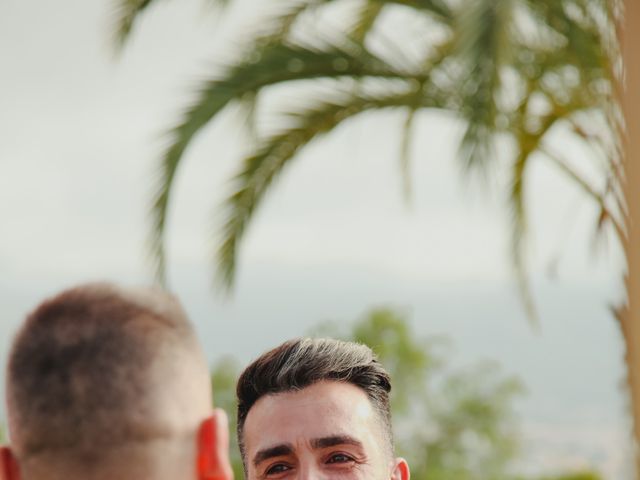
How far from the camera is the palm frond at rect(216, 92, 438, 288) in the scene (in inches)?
308

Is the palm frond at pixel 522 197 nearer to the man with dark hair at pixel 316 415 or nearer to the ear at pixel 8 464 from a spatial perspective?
the man with dark hair at pixel 316 415

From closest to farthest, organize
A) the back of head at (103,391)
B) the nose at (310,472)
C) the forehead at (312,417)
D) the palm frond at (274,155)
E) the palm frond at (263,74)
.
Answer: the back of head at (103,391)
the nose at (310,472)
the forehead at (312,417)
the palm frond at (263,74)
the palm frond at (274,155)

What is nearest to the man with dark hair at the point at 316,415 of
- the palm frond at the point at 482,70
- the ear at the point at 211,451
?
the ear at the point at 211,451

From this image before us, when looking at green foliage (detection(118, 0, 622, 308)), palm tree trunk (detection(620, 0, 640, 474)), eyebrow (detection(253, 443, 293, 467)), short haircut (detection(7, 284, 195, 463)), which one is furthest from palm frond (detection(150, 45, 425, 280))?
palm tree trunk (detection(620, 0, 640, 474))

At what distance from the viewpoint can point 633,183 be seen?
1.26m

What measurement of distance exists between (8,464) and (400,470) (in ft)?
6.74

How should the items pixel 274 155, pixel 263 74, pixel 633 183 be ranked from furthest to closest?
pixel 274 155, pixel 263 74, pixel 633 183

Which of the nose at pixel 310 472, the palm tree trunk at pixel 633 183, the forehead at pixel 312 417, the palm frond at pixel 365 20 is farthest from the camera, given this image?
the palm frond at pixel 365 20

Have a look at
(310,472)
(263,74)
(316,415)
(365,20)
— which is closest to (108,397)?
(310,472)

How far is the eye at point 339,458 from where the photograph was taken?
329 centimetres

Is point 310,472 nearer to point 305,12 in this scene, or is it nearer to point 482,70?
point 482,70

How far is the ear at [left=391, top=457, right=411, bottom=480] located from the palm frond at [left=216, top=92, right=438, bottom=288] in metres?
4.53

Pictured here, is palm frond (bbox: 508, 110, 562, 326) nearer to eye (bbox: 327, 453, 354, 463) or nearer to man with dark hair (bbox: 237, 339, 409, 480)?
man with dark hair (bbox: 237, 339, 409, 480)

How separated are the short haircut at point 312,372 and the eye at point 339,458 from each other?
0.87 feet
